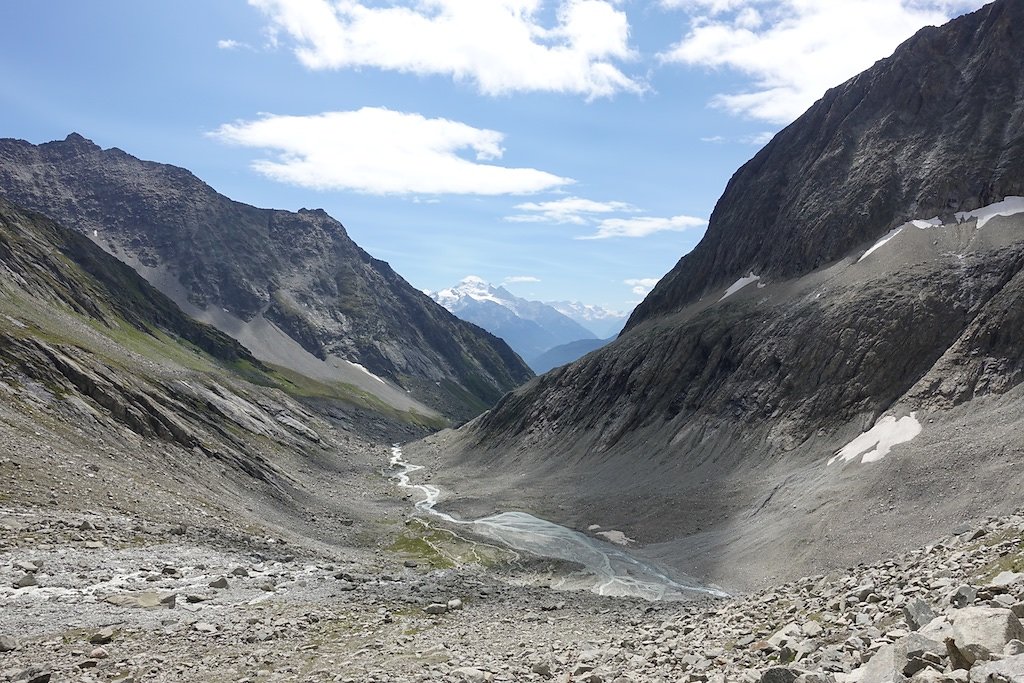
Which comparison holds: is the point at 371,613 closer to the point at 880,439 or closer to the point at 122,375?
the point at 880,439

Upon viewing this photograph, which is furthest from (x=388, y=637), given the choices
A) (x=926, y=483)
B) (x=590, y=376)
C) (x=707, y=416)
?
(x=590, y=376)

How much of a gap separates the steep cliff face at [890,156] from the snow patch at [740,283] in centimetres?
160

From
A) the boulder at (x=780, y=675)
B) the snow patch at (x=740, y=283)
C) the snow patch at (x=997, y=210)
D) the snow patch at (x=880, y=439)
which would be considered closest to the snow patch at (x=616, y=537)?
the snow patch at (x=880, y=439)

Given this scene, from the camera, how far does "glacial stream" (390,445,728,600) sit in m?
53.2

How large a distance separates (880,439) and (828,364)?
852 inches

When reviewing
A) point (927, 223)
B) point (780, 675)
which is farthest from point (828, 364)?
point (780, 675)

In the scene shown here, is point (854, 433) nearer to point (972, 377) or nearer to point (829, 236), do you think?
point (972, 377)

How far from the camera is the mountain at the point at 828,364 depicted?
56.8 meters

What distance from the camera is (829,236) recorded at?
111438mm

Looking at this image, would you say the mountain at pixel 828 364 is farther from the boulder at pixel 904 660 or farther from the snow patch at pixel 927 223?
the boulder at pixel 904 660

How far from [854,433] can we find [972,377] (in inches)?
487

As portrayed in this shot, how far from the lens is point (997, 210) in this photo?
93.2 m

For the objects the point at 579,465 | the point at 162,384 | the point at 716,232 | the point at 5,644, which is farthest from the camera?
the point at 716,232

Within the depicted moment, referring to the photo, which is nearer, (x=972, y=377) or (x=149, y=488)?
(x=149, y=488)
